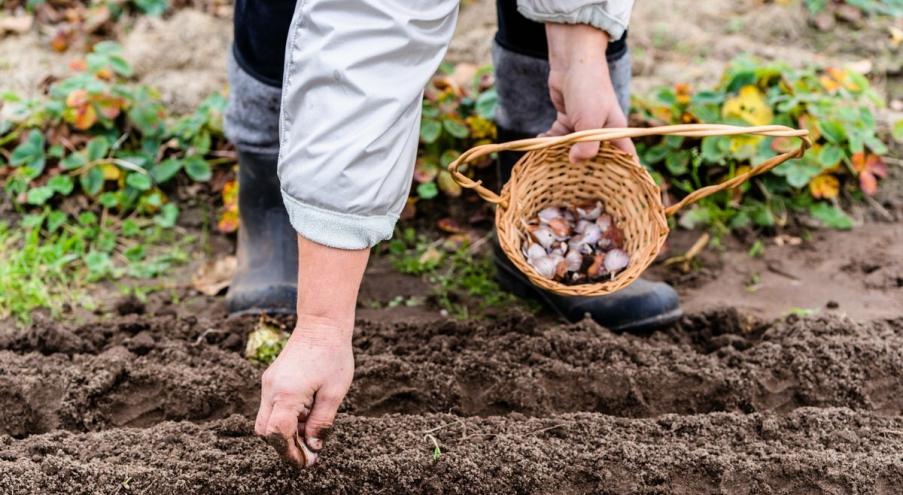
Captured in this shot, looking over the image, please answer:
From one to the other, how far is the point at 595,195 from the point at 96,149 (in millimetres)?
1492

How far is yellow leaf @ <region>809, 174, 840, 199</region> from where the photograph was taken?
2.80m

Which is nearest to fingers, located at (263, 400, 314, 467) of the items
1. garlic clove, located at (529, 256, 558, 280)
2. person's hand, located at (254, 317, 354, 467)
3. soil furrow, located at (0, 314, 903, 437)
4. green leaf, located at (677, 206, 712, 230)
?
person's hand, located at (254, 317, 354, 467)

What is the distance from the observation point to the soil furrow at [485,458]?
1.72 metres

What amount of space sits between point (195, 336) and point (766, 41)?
243 cm

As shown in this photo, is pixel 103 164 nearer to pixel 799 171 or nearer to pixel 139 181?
pixel 139 181

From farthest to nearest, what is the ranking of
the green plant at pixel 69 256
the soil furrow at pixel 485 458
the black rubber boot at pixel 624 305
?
1. the green plant at pixel 69 256
2. the black rubber boot at pixel 624 305
3. the soil furrow at pixel 485 458

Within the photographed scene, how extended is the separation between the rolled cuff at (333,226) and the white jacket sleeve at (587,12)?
0.60 m

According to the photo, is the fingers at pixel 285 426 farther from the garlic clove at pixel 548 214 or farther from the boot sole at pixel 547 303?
the boot sole at pixel 547 303

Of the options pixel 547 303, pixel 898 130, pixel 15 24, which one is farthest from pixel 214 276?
pixel 898 130

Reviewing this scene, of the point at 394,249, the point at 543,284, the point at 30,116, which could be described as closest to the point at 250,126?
the point at 394,249

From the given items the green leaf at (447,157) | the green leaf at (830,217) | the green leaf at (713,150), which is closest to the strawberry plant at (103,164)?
the green leaf at (447,157)

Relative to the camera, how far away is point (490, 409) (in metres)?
2.06

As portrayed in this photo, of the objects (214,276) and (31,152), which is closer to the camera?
(214,276)

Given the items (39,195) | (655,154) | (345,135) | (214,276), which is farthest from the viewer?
(655,154)
